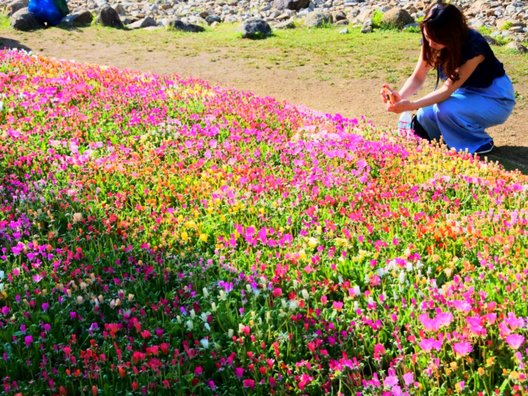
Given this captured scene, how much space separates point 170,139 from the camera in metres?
7.44

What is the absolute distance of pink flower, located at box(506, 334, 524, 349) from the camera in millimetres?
3402

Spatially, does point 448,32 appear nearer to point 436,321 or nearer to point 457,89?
point 457,89

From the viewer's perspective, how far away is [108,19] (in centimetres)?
1998

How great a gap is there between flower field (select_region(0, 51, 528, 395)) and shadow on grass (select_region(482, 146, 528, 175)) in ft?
3.32

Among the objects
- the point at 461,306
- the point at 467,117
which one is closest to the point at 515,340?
the point at 461,306

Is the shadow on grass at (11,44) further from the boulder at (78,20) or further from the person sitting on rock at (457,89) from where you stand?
the person sitting on rock at (457,89)

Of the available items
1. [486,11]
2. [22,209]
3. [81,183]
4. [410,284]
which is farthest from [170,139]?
[486,11]

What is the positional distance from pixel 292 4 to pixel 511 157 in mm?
16169

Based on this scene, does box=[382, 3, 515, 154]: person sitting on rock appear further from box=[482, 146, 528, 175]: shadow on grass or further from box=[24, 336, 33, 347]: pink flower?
box=[24, 336, 33, 347]: pink flower

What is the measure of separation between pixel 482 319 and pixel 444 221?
64.5 inches

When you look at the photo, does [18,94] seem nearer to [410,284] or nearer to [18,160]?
[18,160]

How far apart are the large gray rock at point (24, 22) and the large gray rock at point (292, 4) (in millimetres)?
8105

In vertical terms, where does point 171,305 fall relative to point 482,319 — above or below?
below

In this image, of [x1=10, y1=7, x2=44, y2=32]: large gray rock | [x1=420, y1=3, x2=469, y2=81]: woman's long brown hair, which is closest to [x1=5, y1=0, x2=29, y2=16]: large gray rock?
[x1=10, y1=7, x2=44, y2=32]: large gray rock
